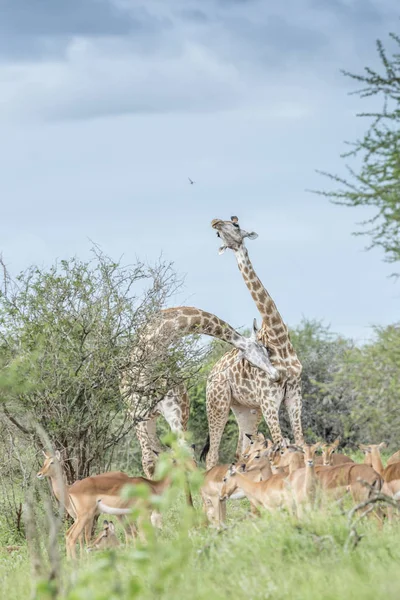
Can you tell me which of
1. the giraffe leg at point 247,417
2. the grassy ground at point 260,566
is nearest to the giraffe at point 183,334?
the giraffe leg at point 247,417

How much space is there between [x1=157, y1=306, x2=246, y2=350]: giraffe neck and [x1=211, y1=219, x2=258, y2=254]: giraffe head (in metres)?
1.38

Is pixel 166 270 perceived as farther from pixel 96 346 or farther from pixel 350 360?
pixel 350 360

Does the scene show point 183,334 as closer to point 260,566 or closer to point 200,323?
point 200,323

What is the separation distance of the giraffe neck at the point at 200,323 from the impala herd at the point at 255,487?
3.75 meters

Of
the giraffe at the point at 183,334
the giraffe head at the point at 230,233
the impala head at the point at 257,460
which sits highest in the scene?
the giraffe head at the point at 230,233

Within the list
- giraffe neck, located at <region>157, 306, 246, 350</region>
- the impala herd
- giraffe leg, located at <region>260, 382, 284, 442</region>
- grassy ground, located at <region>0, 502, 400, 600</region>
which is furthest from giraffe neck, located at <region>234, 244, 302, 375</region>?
grassy ground, located at <region>0, 502, 400, 600</region>

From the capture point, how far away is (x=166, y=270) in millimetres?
14344

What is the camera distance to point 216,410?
59.2 ft

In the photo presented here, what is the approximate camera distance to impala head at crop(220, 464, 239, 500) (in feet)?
34.6

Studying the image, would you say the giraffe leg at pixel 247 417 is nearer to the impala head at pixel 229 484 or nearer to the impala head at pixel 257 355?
the impala head at pixel 257 355

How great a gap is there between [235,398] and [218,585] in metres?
11.0

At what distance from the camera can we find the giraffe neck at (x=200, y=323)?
625 inches

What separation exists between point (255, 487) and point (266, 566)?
2951mm

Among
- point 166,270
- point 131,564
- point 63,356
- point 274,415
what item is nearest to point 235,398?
point 274,415
